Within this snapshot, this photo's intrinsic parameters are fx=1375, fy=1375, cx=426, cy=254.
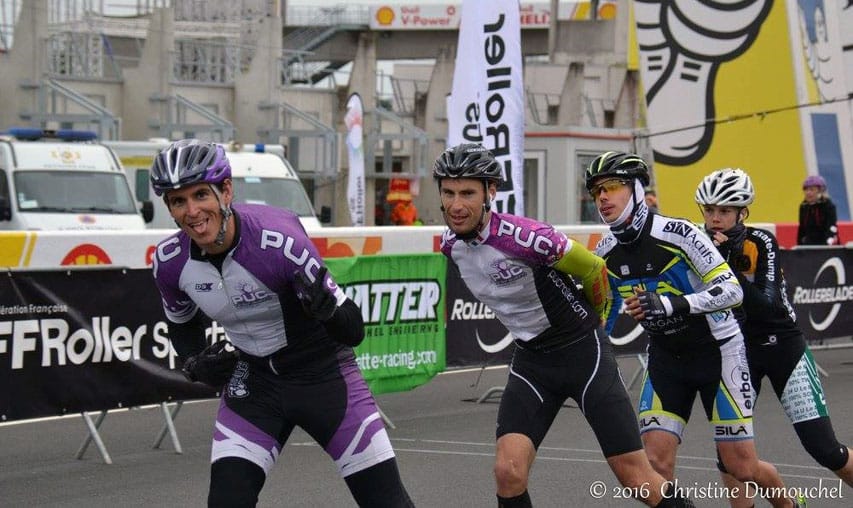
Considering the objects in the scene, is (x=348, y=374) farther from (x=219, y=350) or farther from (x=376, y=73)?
(x=376, y=73)

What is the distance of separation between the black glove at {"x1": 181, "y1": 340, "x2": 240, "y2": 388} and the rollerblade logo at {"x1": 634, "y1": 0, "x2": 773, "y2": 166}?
60.3 ft

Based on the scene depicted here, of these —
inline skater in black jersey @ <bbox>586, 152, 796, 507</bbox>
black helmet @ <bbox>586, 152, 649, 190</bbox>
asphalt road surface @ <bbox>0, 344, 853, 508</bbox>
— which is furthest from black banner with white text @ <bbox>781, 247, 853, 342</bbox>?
black helmet @ <bbox>586, 152, 649, 190</bbox>

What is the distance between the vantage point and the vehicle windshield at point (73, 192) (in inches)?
841

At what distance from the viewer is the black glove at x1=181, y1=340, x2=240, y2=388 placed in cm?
534

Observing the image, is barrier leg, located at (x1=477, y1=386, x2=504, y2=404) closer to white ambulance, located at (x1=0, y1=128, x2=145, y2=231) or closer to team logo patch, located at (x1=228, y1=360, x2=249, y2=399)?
team logo patch, located at (x1=228, y1=360, x2=249, y2=399)

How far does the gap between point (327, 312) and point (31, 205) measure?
17.3 metres

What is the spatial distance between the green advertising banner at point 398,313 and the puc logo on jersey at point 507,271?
5.04 meters

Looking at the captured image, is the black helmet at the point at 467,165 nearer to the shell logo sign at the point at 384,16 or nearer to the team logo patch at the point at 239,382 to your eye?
the team logo patch at the point at 239,382

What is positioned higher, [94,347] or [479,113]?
[479,113]

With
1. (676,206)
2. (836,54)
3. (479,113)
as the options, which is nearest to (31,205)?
(479,113)

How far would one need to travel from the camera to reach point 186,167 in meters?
5.02

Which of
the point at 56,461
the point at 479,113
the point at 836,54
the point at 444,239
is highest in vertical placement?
the point at 836,54

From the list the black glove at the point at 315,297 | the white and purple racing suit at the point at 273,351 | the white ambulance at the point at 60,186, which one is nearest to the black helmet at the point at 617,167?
the white and purple racing suit at the point at 273,351

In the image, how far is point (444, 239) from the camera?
6500 millimetres
